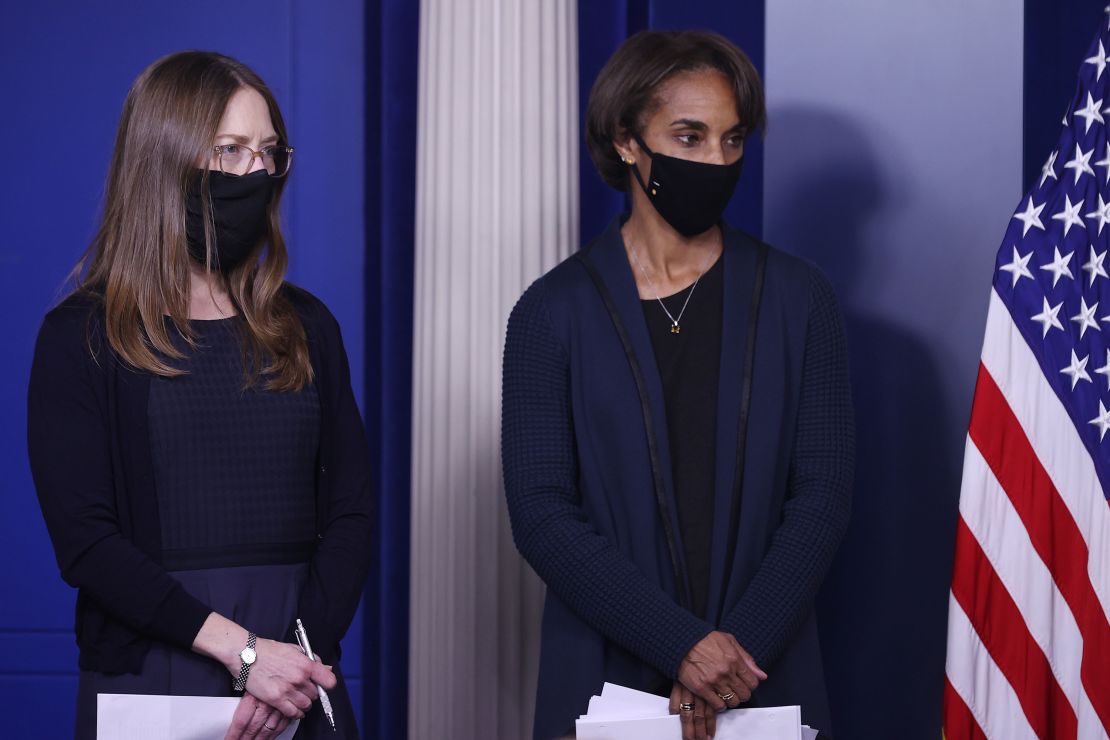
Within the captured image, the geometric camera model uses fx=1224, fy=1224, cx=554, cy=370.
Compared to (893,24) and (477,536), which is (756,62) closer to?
(893,24)

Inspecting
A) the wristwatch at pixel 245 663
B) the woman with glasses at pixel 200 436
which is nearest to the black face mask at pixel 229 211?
the woman with glasses at pixel 200 436

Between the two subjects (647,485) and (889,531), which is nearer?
(647,485)

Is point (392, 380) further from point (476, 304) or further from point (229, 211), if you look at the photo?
point (229, 211)

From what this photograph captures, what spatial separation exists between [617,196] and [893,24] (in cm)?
85

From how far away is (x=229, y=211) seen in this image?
6.26 feet

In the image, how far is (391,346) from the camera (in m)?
3.29

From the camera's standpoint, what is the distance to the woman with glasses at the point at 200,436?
5.73 feet

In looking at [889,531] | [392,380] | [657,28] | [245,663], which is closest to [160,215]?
[245,663]

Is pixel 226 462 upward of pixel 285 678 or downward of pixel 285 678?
upward

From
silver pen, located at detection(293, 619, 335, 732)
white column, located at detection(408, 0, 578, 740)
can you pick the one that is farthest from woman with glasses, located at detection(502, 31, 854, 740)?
white column, located at detection(408, 0, 578, 740)

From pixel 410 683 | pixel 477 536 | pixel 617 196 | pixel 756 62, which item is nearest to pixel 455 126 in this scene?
pixel 617 196

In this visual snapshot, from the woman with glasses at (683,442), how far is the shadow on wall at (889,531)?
71 centimetres

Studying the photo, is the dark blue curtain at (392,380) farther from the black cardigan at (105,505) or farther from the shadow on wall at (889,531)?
the black cardigan at (105,505)

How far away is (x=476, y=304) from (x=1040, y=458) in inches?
51.9
